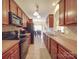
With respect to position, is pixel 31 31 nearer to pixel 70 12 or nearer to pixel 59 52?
pixel 59 52

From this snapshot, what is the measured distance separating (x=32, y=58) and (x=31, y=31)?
4.73m

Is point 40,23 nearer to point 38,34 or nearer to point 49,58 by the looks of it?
point 38,34

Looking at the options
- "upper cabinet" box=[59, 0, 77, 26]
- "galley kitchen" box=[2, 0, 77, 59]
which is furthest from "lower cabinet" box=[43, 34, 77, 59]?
"upper cabinet" box=[59, 0, 77, 26]

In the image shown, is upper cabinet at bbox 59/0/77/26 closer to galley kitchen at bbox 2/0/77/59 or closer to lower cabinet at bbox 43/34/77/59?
galley kitchen at bbox 2/0/77/59

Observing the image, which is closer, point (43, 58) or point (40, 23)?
point (43, 58)

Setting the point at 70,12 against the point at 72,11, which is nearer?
the point at 72,11

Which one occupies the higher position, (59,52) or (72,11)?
(72,11)

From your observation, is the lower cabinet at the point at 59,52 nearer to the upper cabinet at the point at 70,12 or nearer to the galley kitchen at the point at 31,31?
the galley kitchen at the point at 31,31

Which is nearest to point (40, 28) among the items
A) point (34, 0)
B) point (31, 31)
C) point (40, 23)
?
point (40, 23)

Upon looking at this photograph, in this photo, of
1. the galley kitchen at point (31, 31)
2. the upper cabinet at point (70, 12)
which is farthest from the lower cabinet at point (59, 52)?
the upper cabinet at point (70, 12)

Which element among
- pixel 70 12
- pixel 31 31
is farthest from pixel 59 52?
pixel 31 31

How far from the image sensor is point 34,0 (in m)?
5.29

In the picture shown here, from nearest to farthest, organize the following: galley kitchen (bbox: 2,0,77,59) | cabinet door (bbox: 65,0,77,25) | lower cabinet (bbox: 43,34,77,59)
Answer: lower cabinet (bbox: 43,34,77,59) → cabinet door (bbox: 65,0,77,25) → galley kitchen (bbox: 2,0,77,59)

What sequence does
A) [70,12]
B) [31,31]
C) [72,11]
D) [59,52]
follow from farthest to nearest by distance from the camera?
[31,31]
[59,52]
[70,12]
[72,11]
